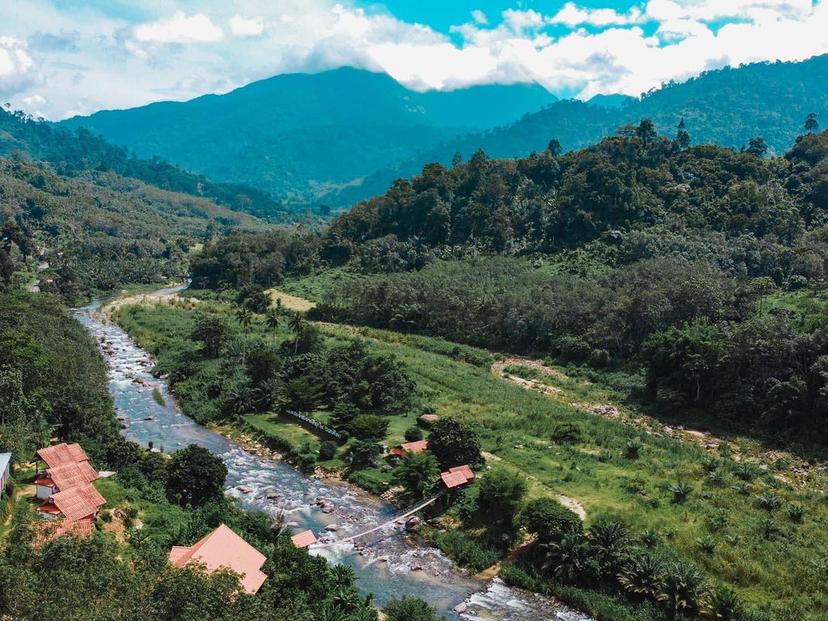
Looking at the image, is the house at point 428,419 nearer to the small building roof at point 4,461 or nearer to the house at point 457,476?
the house at point 457,476

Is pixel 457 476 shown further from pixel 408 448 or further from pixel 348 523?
pixel 348 523


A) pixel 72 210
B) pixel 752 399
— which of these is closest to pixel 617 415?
pixel 752 399

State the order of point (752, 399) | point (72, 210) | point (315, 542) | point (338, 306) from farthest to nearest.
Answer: point (72, 210) < point (338, 306) < point (752, 399) < point (315, 542)

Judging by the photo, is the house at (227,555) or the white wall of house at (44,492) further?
the white wall of house at (44,492)

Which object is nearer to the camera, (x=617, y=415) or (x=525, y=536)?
(x=525, y=536)

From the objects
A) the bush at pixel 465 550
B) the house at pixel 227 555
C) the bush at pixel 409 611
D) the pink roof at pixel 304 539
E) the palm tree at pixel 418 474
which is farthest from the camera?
the palm tree at pixel 418 474

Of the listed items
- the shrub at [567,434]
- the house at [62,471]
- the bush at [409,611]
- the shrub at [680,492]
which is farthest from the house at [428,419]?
the house at [62,471]

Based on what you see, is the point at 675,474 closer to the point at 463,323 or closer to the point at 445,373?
the point at 445,373

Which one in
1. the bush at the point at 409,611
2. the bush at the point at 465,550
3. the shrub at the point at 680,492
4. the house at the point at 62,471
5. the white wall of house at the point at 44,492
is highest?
the shrub at the point at 680,492
